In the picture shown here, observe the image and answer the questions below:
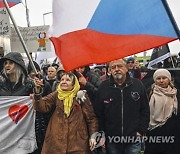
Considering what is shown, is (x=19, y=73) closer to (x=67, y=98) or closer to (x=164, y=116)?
(x=67, y=98)

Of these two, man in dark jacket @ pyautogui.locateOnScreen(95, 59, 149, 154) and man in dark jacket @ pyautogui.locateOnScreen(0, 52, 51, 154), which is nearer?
man in dark jacket @ pyautogui.locateOnScreen(95, 59, 149, 154)

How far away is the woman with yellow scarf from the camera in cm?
477

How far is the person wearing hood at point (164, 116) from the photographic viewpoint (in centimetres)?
522

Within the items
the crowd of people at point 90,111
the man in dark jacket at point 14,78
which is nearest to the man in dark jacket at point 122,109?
the crowd of people at point 90,111

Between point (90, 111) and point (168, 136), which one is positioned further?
point (168, 136)

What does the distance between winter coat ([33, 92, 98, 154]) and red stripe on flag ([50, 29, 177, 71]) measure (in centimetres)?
92

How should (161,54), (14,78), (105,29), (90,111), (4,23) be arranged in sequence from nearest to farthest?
(105,29) → (90,111) → (14,78) → (4,23) → (161,54)

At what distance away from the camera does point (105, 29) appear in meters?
4.09

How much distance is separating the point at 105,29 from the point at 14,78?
5.08ft

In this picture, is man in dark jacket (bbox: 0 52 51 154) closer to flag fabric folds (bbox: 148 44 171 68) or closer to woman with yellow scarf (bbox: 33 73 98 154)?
woman with yellow scarf (bbox: 33 73 98 154)

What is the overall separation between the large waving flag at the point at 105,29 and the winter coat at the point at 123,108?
2.82 ft

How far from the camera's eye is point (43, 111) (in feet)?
15.9

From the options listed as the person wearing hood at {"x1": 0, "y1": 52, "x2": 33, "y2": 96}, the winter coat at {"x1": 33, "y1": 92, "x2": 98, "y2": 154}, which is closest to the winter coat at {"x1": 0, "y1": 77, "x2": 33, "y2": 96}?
the person wearing hood at {"x1": 0, "y1": 52, "x2": 33, "y2": 96}

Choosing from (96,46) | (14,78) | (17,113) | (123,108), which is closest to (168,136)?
(123,108)
